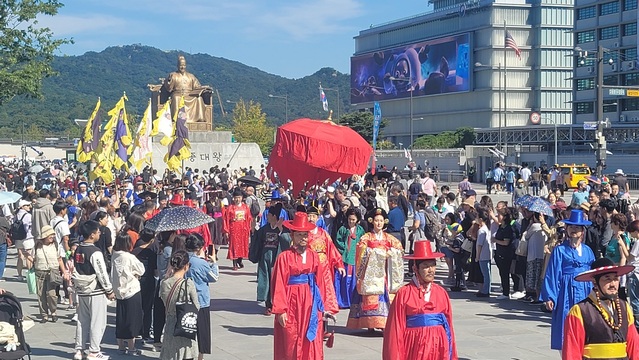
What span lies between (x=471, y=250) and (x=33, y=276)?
663 cm

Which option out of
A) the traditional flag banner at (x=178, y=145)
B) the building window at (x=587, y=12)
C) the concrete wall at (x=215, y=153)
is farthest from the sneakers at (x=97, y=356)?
the building window at (x=587, y=12)

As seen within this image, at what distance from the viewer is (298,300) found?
8.20 metres

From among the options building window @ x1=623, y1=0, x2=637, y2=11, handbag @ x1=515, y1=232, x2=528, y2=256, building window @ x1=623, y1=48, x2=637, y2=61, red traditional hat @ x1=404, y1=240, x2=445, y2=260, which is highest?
building window @ x1=623, y1=0, x2=637, y2=11

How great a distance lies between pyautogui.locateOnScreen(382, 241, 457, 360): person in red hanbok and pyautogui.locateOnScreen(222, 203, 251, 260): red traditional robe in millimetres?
11481

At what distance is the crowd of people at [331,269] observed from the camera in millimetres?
6652

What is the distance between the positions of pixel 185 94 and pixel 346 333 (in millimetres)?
32777

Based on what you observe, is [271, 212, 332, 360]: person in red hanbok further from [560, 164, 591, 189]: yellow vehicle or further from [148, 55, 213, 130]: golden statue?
[560, 164, 591, 189]: yellow vehicle

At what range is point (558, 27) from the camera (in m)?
90.9

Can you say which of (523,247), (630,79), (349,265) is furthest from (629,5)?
(349,265)

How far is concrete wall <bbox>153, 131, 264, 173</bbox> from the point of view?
141 feet

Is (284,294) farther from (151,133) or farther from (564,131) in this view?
(564,131)

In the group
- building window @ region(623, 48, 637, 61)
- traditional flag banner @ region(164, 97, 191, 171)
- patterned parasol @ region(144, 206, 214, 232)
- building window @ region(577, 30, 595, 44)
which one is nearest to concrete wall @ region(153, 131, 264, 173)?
traditional flag banner @ region(164, 97, 191, 171)

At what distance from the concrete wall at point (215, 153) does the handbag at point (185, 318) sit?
1357 inches

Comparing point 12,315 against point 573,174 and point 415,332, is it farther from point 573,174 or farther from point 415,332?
point 573,174
